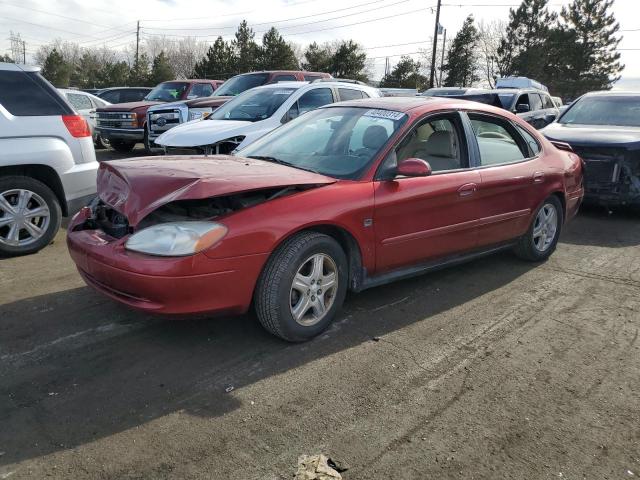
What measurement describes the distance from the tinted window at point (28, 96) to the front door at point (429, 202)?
363 centimetres

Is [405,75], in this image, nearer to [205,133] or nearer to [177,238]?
[205,133]

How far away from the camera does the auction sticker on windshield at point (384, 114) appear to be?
4.28m

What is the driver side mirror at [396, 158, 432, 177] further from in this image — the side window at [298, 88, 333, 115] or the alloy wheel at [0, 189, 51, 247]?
the side window at [298, 88, 333, 115]

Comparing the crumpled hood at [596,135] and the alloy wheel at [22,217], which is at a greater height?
the crumpled hood at [596,135]

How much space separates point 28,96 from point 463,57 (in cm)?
4703

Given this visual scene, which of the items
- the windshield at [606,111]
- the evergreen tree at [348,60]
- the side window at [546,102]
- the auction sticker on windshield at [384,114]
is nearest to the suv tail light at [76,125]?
the auction sticker on windshield at [384,114]

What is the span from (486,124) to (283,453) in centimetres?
358

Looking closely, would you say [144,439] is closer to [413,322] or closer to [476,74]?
[413,322]

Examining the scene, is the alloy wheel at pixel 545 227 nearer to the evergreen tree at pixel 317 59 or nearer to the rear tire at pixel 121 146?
the rear tire at pixel 121 146

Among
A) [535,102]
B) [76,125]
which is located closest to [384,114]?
[76,125]

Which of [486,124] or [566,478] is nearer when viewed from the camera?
[566,478]

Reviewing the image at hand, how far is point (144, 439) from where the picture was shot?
262 cm

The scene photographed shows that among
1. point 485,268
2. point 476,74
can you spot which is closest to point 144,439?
point 485,268

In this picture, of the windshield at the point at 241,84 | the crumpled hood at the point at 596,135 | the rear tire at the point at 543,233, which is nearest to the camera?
the rear tire at the point at 543,233
